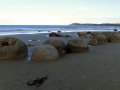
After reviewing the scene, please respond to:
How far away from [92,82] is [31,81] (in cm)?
160

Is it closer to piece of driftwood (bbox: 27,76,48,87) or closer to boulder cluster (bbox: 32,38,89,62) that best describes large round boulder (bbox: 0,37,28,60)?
boulder cluster (bbox: 32,38,89,62)

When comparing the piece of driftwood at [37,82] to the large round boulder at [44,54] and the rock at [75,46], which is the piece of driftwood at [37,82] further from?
the rock at [75,46]

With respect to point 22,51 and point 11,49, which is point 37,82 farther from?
point 22,51

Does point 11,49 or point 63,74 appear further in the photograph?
point 11,49

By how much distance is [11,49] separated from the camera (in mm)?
9336

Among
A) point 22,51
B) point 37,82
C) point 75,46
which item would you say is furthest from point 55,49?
point 37,82

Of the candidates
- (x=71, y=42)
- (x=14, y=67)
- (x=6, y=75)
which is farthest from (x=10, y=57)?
(x=71, y=42)

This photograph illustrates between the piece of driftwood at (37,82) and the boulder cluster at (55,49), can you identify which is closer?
the piece of driftwood at (37,82)

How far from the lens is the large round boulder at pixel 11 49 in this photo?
9.29 meters

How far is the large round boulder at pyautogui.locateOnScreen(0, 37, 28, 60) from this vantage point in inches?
366

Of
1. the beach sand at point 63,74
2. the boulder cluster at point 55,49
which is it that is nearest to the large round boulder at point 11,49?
the beach sand at point 63,74

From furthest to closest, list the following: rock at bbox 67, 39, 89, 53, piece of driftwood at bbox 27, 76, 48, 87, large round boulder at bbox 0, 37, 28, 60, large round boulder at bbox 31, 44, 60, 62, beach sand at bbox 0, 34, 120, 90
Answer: rock at bbox 67, 39, 89, 53 → large round boulder at bbox 0, 37, 28, 60 → large round boulder at bbox 31, 44, 60, 62 → piece of driftwood at bbox 27, 76, 48, 87 → beach sand at bbox 0, 34, 120, 90

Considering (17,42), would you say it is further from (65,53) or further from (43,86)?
(43,86)

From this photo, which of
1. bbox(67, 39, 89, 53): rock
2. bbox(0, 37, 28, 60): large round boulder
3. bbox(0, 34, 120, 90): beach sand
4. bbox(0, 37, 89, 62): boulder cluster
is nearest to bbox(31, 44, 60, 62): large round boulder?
bbox(0, 37, 89, 62): boulder cluster
